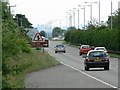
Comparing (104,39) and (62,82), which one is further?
(104,39)

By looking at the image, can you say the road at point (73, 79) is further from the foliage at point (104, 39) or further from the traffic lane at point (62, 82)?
the foliage at point (104, 39)

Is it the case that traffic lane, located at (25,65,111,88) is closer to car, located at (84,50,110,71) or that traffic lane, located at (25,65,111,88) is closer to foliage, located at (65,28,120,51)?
car, located at (84,50,110,71)

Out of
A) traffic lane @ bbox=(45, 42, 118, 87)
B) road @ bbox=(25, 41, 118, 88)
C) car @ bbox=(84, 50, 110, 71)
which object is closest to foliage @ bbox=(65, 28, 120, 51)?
traffic lane @ bbox=(45, 42, 118, 87)

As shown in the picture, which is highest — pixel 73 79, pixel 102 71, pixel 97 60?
pixel 97 60

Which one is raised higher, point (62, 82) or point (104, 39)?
point (104, 39)

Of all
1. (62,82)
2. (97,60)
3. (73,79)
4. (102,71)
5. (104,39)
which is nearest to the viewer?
(62,82)

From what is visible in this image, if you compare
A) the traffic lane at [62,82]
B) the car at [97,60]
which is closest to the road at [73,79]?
the traffic lane at [62,82]

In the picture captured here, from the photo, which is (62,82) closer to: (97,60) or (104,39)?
(97,60)

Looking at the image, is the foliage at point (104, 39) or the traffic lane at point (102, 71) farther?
the foliage at point (104, 39)

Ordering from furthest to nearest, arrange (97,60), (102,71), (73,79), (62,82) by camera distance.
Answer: (97,60) < (102,71) < (73,79) < (62,82)

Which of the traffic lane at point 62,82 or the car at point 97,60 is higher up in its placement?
the car at point 97,60

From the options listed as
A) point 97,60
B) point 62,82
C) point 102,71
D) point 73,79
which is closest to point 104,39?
point 97,60

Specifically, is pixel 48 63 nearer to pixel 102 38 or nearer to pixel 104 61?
pixel 104 61

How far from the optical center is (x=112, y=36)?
78.6m
